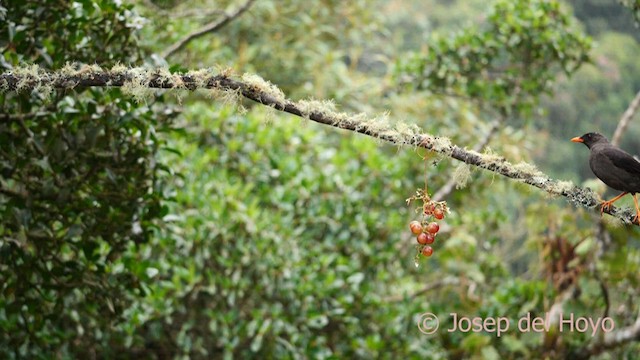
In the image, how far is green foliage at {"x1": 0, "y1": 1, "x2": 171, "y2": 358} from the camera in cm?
285

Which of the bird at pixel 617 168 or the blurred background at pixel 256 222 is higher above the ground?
the bird at pixel 617 168

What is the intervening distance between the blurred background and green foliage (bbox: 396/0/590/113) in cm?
1

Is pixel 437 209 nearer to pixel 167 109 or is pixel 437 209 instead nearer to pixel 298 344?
pixel 167 109

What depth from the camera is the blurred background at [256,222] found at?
2.98 meters

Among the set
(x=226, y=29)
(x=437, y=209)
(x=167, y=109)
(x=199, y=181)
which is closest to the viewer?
(x=437, y=209)

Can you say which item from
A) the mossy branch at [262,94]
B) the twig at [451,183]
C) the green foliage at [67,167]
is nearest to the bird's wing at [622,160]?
the mossy branch at [262,94]

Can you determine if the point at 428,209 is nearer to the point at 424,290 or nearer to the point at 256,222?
the point at 256,222

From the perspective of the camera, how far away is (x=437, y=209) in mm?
2209

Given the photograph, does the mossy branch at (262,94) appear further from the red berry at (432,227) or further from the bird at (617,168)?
the bird at (617,168)

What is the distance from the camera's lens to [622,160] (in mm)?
2674

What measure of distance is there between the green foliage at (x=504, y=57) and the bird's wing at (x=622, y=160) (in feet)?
8.39

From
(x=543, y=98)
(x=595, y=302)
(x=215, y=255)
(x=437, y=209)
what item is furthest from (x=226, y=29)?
(x=543, y=98)

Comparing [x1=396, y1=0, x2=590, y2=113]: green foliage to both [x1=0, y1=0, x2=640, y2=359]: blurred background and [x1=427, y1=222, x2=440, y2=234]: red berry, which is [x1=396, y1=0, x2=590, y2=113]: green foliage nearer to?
[x1=0, y1=0, x2=640, y2=359]: blurred background

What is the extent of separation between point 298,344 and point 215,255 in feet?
2.23
